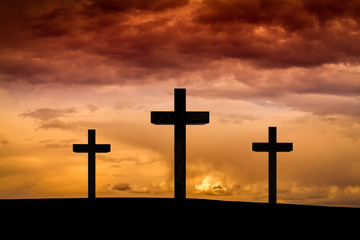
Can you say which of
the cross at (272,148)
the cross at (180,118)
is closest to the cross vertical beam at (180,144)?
the cross at (180,118)

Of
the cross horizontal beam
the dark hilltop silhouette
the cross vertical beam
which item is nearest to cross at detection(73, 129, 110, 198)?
the dark hilltop silhouette

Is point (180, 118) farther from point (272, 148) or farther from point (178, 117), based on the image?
point (272, 148)

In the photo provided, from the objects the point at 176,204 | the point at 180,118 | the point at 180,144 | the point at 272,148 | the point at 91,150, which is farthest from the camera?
the point at 91,150

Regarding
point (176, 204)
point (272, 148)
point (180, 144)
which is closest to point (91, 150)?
point (180, 144)

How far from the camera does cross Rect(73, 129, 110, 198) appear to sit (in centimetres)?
1981

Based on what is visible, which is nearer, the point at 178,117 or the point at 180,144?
the point at 180,144

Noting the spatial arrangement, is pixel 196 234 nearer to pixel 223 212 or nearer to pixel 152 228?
pixel 152 228

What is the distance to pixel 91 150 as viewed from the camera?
19938 mm

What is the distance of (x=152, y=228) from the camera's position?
392 inches

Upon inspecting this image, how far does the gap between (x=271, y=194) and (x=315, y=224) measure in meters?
8.59

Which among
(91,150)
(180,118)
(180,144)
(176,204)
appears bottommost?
(176,204)

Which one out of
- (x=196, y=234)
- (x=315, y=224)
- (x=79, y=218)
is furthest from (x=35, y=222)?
(x=315, y=224)

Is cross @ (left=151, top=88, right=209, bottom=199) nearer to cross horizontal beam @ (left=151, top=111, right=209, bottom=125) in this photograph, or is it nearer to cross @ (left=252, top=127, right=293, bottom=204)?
cross horizontal beam @ (left=151, top=111, right=209, bottom=125)

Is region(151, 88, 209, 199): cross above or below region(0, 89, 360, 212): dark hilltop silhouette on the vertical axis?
above
